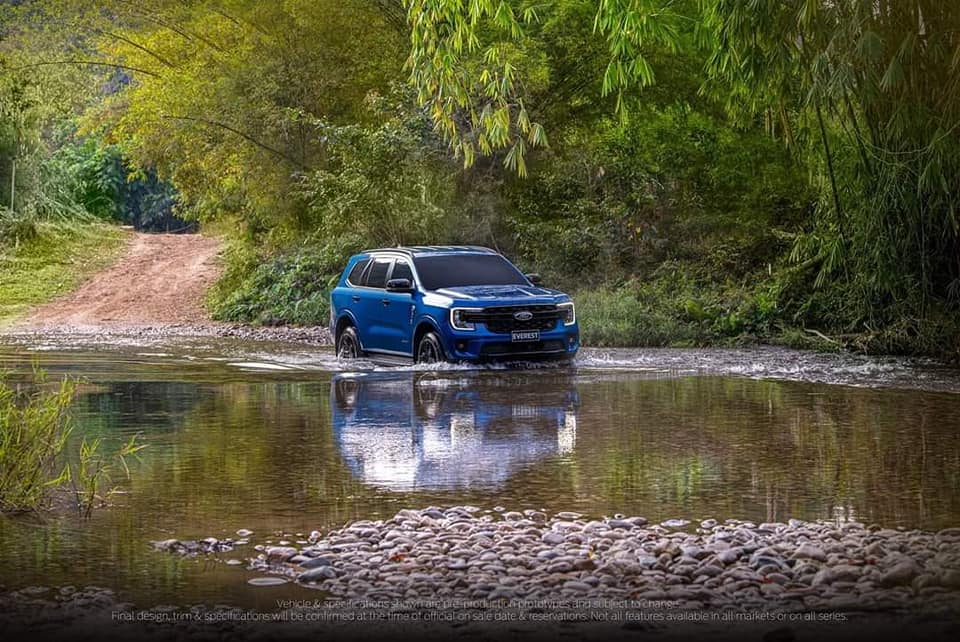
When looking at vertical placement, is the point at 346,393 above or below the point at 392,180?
below

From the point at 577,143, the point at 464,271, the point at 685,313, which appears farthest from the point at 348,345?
the point at 577,143

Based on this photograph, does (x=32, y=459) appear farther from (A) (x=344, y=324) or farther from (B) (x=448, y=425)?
(A) (x=344, y=324)

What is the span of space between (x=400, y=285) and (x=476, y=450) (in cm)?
817

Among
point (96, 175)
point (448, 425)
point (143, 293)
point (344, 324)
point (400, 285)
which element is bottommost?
point (143, 293)

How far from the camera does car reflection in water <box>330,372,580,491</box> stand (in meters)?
11.5

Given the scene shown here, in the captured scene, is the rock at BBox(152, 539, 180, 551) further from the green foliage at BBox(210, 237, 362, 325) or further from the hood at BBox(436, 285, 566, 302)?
the green foliage at BBox(210, 237, 362, 325)

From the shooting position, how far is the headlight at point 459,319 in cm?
1981

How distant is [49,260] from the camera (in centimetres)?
4356

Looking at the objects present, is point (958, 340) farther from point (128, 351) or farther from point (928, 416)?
point (128, 351)

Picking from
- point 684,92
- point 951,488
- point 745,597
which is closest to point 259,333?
point 684,92

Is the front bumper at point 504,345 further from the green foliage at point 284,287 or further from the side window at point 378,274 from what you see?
the green foliage at point 284,287

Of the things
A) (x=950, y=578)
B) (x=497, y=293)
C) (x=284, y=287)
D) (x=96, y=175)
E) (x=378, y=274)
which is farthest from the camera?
(x=96, y=175)

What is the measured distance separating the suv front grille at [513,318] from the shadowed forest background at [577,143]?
2480mm

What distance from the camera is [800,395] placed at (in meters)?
17.3
